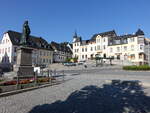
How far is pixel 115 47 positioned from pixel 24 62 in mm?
54533

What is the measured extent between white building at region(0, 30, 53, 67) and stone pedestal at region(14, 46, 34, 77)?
124 feet

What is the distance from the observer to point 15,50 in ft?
164

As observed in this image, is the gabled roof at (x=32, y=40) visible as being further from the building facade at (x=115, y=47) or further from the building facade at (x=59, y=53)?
the building facade at (x=115, y=47)

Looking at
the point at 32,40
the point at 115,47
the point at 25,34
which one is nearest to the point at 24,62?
the point at 25,34

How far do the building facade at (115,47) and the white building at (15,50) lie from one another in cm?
1777

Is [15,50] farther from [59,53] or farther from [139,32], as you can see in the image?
[139,32]

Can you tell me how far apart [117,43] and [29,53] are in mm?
54249

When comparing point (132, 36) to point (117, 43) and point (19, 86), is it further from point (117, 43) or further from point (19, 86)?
point (19, 86)

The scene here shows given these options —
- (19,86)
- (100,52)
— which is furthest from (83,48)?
(19,86)

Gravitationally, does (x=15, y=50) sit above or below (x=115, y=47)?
below

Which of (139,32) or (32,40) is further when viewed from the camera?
(32,40)

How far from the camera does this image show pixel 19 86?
A: 9.08 meters

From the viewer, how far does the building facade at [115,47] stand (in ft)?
182

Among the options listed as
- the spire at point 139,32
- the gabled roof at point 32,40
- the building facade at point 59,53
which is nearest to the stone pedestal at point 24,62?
the gabled roof at point 32,40
